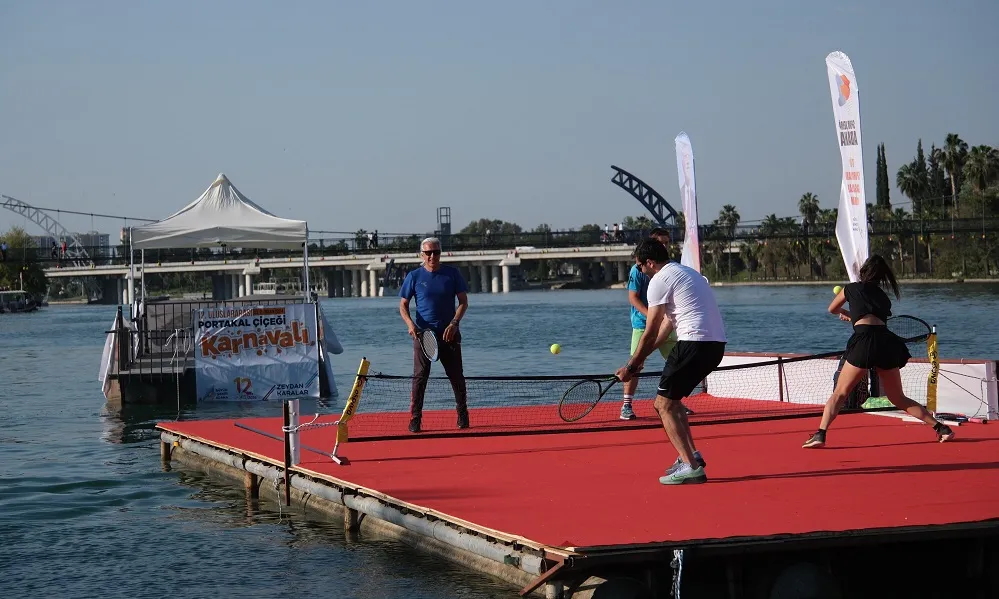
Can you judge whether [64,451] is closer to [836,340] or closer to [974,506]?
[974,506]

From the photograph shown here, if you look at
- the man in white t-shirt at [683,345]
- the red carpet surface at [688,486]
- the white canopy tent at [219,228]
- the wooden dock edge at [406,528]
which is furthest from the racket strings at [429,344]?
the white canopy tent at [219,228]

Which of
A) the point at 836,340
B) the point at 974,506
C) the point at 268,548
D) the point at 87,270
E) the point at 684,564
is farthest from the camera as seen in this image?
the point at 87,270

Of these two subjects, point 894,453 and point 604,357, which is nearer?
point 894,453

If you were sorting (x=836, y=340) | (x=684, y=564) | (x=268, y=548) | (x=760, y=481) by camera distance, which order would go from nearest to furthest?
(x=684, y=564) < (x=760, y=481) < (x=268, y=548) < (x=836, y=340)

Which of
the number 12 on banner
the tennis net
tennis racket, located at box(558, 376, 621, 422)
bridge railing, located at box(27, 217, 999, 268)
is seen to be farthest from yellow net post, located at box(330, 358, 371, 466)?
bridge railing, located at box(27, 217, 999, 268)

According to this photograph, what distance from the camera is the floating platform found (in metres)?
7.42

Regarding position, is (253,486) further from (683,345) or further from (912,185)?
(912,185)

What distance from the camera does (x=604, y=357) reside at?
124ft

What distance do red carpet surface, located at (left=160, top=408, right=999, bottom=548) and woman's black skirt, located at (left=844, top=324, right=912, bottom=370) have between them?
832 mm

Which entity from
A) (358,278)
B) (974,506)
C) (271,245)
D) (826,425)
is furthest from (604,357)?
(358,278)

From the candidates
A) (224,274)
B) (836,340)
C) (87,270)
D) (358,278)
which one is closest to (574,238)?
(358,278)

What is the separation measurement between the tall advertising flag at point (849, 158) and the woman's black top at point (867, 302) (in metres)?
3.08

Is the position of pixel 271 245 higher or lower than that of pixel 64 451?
higher

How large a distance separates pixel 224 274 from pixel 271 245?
14786cm
